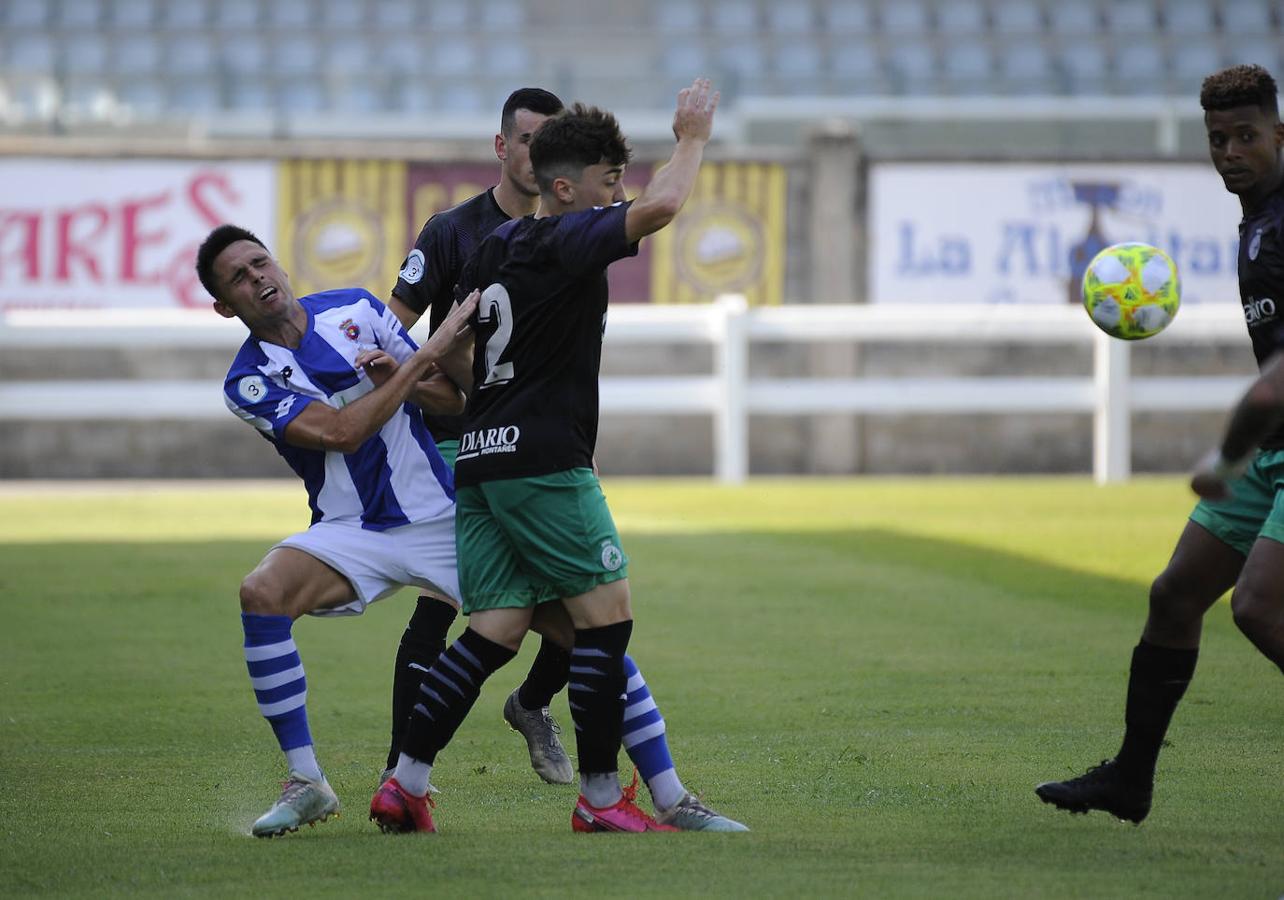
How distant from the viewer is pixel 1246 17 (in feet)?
99.2

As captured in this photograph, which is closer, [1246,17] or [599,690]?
[599,690]

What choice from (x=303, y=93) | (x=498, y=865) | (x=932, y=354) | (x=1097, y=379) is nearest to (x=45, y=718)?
(x=498, y=865)

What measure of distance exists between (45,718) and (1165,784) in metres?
4.42

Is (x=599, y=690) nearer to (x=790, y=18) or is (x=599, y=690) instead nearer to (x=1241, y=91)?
(x=1241, y=91)

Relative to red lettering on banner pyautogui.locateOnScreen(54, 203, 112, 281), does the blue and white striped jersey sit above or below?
below

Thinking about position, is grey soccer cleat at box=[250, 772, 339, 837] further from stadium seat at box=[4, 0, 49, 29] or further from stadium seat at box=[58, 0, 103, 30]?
stadium seat at box=[4, 0, 49, 29]

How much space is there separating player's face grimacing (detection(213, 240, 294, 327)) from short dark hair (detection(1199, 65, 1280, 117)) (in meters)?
2.80

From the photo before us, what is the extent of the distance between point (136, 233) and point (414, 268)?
16711mm

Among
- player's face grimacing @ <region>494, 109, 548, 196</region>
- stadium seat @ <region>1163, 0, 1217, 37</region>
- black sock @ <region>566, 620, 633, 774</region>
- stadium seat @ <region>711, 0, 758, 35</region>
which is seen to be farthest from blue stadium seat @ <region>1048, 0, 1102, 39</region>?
black sock @ <region>566, 620, 633, 774</region>

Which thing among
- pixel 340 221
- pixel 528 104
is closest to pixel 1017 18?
pixel 340 221

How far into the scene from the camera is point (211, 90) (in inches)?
1093

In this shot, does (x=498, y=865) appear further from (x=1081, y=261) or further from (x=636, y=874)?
(x=1081, y=261)

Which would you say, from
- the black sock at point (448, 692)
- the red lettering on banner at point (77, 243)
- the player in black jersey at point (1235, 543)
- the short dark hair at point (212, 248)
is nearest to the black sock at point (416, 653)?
the black sock at point (448, 692)

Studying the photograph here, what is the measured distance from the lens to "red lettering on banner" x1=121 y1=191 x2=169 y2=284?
2228cm
